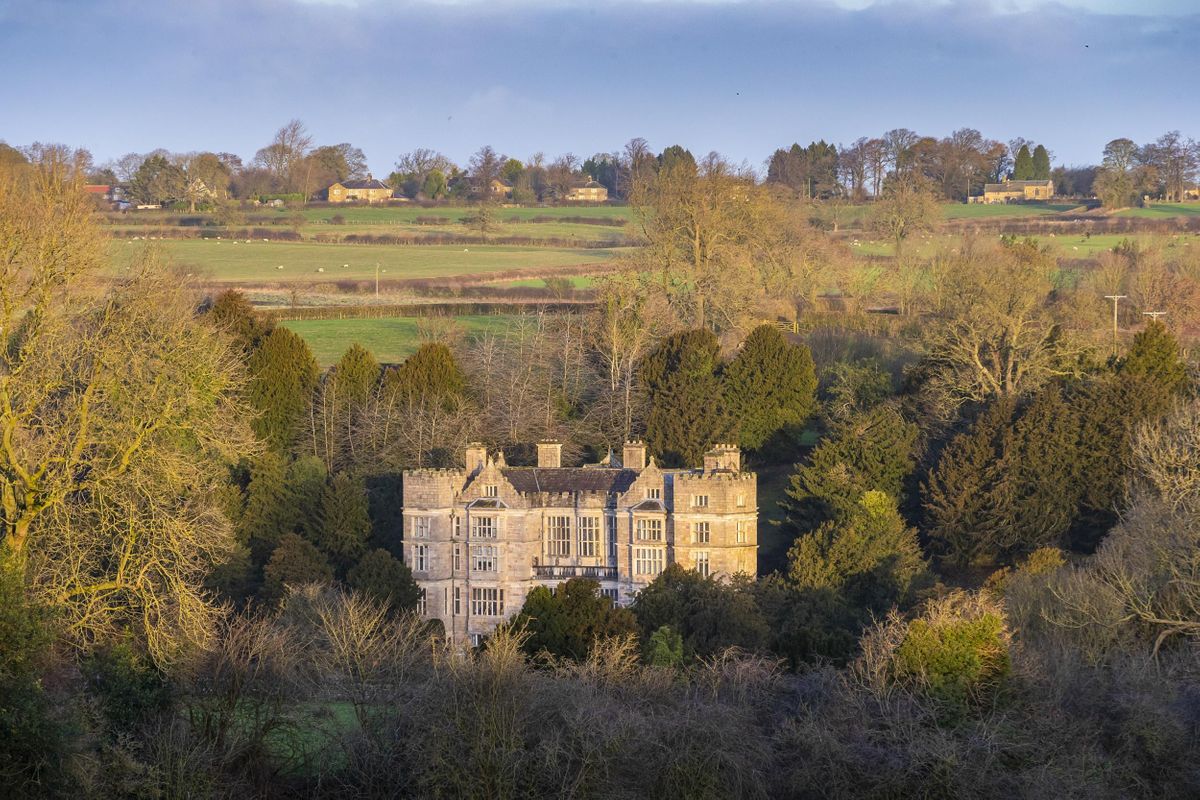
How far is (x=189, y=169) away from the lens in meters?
107

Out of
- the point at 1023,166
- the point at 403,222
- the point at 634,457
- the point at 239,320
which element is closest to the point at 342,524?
the point at 634,457

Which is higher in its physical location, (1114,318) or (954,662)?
(1114,318)

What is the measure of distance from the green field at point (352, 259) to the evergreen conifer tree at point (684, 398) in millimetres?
27284

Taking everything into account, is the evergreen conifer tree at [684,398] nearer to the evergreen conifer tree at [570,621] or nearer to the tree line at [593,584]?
the tree line at [593,584]

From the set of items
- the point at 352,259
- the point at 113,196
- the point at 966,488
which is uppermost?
the point at 113,196

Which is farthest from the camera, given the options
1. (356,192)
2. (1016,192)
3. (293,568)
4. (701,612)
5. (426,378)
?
(1016,192)

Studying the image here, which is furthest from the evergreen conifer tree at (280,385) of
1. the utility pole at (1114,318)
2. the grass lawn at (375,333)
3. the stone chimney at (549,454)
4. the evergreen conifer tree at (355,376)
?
the utility pole at (1114,318)

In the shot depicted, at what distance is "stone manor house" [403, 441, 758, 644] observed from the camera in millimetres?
43125

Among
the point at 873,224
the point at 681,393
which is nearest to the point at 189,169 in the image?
the point at 873,224

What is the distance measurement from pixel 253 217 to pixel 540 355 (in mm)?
46898

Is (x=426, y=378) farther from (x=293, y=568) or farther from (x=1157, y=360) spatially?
(x=1157, y=360)

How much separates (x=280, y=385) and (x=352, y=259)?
33.6 meters

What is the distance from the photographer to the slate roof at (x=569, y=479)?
44344 millimetres

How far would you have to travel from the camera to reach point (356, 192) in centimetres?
11506
